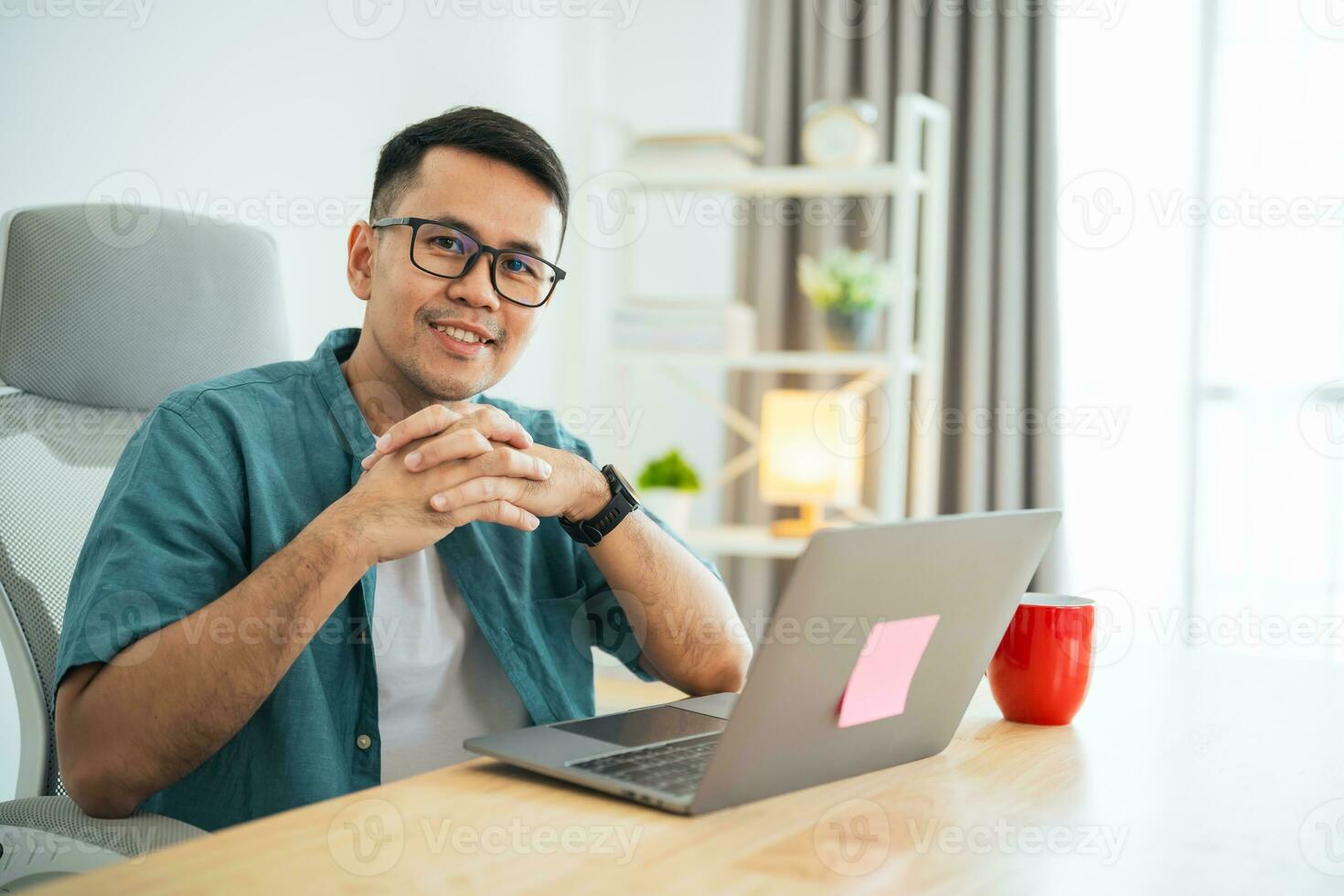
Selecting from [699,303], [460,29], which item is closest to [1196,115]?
[699,303]

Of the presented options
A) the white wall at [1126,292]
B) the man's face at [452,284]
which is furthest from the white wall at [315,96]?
the white wall at [1126,292]

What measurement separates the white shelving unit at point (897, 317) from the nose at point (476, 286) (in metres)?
1.61

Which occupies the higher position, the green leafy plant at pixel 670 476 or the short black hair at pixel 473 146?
the short black hair at pixel 473 146

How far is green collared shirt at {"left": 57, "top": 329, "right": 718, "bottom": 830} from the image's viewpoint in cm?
94

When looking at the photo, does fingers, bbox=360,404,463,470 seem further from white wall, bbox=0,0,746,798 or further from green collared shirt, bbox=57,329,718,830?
white wall, bbox=0,0,746,798

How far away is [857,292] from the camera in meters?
2.76

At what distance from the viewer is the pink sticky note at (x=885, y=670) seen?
2.52 feet

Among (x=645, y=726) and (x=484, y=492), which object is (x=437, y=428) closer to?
(x=484, y=492)

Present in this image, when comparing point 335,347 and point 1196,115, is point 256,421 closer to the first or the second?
point 335,347

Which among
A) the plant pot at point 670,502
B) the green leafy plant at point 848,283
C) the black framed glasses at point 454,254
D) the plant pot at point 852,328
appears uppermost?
the green leafy plant at point 848,283

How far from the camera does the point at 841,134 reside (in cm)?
283

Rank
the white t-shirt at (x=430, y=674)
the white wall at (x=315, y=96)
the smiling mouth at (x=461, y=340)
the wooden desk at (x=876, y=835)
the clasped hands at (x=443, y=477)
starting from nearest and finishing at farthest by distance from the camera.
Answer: the wooden desk at (x=876, y=835) < the clasped hands at (x=443, y=477) < the white t-shirt at (x=430, y=674) < the smiling mouth at (x=461, y=340) < the white wall at (x=315, y=96)

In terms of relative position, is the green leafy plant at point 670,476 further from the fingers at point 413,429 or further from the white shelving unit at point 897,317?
the fingers at point 413,429

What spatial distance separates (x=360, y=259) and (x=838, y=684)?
0.86 metres
